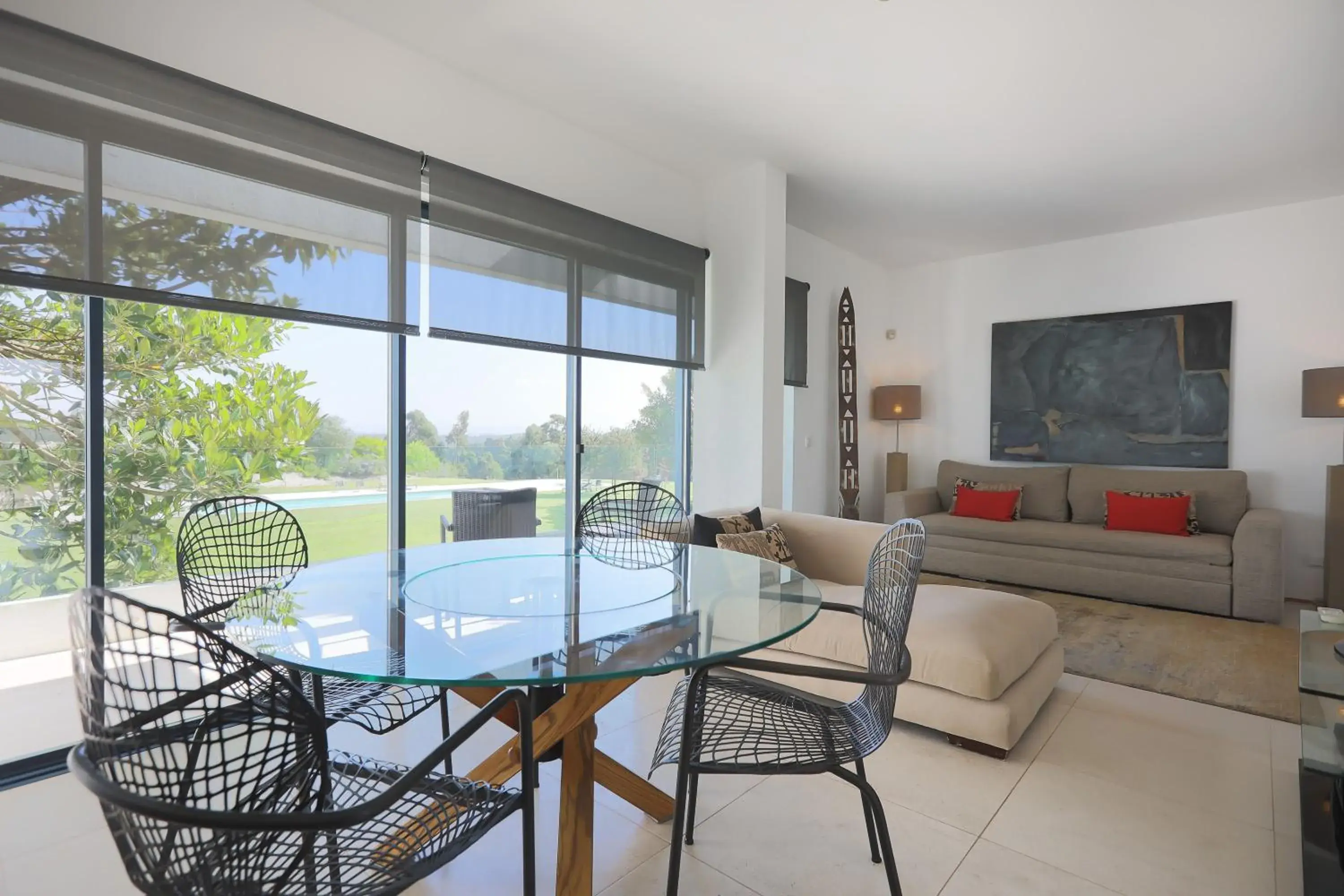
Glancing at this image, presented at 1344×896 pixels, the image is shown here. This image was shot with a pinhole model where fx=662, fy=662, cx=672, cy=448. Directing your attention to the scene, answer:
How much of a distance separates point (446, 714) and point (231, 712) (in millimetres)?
1116

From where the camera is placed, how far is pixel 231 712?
111 cm

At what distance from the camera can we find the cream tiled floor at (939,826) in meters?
1.67

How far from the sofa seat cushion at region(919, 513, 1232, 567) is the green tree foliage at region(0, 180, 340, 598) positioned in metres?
3.87

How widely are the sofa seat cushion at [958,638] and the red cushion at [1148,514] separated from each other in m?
2.37

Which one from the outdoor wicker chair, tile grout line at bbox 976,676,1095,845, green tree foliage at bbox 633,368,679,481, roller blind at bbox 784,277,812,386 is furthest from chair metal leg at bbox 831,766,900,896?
roller blind at bbox 784,277,812,386

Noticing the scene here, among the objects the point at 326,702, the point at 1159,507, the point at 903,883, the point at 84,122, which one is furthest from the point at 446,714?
the point at 1159,507

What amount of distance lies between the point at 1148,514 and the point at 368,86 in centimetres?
530

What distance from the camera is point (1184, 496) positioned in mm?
4562

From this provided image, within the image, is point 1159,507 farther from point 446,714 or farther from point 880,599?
point 446,714

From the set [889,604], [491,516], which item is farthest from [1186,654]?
[491,516]

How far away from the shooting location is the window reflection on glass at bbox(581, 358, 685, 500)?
155 inches

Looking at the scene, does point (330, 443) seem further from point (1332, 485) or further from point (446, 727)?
point (1332, 485)

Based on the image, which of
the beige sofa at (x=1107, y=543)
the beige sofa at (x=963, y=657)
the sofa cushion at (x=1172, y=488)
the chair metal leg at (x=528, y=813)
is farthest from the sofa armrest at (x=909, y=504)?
the chair metal leg at (x=528, y=813)

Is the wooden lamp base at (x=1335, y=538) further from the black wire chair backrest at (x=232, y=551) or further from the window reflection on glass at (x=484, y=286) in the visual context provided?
the black wire chair backrest at (x=232, y=551)
